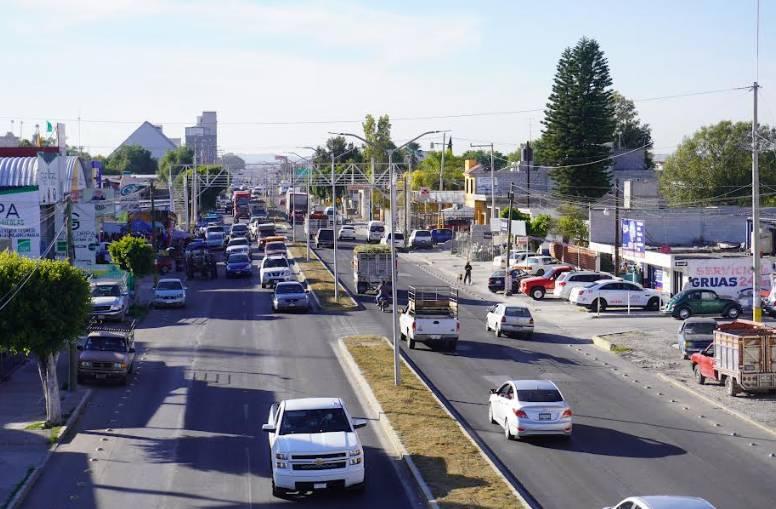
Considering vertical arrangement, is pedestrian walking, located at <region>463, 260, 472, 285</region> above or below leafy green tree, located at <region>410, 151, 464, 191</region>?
A: below

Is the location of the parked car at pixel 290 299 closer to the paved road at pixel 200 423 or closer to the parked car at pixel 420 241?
the paved road at pixel 200 423

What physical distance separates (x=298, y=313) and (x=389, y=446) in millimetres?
27965

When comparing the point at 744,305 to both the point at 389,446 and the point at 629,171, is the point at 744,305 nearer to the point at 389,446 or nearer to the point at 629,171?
the point at 389,446

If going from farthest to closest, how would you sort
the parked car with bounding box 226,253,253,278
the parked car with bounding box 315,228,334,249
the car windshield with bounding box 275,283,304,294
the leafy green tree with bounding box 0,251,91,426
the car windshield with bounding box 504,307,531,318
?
the parked car with bounding box 315,228,334,249, the parked car with bounding box 226,253,253,278, the car windshield with bounding box 275,283,304,294, the car windshield with bounding box 504,307,531,318, the leafy green tree with bounding box 0,251,91,426

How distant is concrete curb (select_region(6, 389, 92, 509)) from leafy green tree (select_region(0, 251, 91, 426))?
0.55 metres

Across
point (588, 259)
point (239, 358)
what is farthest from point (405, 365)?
point (588, 259)

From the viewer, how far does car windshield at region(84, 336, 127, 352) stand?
3347 centimetres

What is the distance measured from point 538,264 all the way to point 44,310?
46.3m

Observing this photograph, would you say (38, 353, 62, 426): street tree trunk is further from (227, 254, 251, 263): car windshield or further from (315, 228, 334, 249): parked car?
(315, 228, 334, 249): parked car

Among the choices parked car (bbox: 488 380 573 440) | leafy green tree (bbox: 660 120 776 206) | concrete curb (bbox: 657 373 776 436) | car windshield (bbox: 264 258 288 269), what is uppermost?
leafy green tree (bbox: 660 120 776 206)

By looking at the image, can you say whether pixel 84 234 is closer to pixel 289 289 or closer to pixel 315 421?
pixel 289 289

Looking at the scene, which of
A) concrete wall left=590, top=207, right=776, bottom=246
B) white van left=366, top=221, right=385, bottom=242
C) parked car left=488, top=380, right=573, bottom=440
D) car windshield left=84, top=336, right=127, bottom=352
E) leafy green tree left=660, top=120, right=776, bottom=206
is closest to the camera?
parked car left=488, top=380, right=573, bottom=440

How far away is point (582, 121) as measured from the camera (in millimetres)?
94938

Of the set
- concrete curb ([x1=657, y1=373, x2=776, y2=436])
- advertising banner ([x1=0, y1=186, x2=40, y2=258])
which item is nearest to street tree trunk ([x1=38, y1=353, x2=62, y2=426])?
concrete curb ([x1=657, y1=373, x2=776, y2=436])
